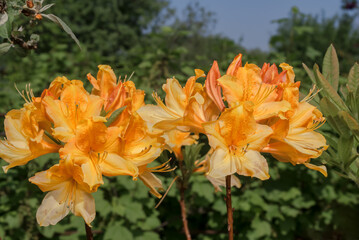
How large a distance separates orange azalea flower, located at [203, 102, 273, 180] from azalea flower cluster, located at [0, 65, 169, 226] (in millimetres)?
166

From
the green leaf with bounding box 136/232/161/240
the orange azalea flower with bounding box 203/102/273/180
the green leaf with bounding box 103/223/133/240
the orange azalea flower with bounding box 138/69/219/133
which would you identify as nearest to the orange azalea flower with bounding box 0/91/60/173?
the orange azalea flower with bounding box 138/69/219/133

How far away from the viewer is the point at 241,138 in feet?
3.07

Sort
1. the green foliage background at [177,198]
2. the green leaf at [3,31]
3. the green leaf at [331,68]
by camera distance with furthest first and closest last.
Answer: the green foliage background at [177,198] < the green leaf at [331,68] < the green leaf at [3,31]

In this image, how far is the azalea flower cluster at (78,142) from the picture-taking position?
0.88 m

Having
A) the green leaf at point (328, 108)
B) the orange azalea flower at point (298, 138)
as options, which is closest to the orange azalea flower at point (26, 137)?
the orange azalea flower at point (298, 138)

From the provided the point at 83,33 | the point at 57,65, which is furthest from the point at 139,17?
the point at 57,65

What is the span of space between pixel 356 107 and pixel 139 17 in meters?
23.3

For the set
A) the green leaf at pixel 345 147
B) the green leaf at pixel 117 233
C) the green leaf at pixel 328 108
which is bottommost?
the green leaf at pixel 117 233

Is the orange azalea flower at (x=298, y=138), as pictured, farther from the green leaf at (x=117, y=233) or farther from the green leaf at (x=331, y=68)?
the green leaf at (x=117, y=233)

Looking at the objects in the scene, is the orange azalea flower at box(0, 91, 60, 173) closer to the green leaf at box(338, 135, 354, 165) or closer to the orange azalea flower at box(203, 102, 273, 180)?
the orange azalea flower at box(203, 102, 273, 180)

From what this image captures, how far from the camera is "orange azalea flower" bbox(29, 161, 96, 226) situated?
0.90 metres

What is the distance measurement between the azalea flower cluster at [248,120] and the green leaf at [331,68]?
26 cm

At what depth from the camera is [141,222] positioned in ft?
8.79

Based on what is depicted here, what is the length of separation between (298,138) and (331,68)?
1.22 ft
